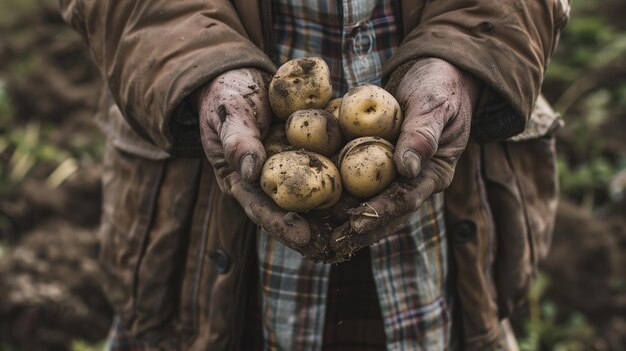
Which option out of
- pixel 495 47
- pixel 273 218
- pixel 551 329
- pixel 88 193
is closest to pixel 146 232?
pixel 273 218

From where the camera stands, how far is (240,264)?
73.9 inches

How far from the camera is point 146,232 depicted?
6.59 feet

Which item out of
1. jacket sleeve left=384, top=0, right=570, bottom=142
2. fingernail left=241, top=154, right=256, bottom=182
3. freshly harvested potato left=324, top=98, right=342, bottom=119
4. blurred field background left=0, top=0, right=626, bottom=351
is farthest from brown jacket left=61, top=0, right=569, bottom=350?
blurred field background left=0, top=0, right=626, bottom=351

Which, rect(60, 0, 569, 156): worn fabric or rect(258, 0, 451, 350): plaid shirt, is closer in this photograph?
rect(60, 0, 569, 156): worn fabric

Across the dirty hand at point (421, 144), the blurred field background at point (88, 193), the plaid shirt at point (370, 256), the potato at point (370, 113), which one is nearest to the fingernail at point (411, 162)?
the dirty hand at point (421, 144)

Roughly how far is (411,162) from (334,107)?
320mm

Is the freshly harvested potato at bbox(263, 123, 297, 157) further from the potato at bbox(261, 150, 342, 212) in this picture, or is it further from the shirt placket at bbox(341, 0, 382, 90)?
the shirt placket at bbox(341, 0, 382, 90)

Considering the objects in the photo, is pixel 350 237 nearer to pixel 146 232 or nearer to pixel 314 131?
pixel 314 131

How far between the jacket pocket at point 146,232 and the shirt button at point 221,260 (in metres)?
0.12

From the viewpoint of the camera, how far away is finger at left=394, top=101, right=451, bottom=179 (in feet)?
Result: 4.92

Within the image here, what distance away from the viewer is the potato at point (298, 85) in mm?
1668

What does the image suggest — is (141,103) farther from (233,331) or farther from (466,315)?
(466,315)

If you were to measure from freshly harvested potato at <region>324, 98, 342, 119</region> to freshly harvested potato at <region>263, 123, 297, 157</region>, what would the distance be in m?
0.11

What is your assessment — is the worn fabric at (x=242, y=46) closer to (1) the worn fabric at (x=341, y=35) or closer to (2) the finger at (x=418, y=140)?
(1) the worn fabric at (x=341, y=35)
